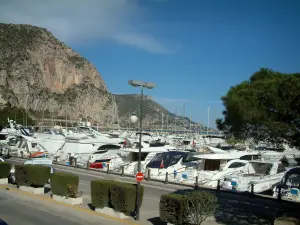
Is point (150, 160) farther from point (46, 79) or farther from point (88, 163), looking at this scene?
point (46, 79)

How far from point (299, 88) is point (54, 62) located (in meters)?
196

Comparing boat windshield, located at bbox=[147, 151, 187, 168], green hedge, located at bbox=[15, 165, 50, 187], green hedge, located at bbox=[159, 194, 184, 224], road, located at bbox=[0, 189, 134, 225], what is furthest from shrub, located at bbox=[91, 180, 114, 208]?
boat windshield, located at bbox=[147, 151, 187, 168]

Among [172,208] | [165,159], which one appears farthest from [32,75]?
[172,208]

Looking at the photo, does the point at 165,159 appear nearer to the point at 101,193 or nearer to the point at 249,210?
the point at 249,210

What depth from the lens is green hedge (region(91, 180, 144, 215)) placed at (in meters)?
11.9

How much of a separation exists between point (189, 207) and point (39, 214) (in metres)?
6.07

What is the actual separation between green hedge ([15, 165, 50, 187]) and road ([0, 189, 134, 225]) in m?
1.16

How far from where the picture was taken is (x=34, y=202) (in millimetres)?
15328

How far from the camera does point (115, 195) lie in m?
12.2

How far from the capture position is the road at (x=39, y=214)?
1194cm

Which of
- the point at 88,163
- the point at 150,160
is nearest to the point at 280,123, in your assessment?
the point at 150,160

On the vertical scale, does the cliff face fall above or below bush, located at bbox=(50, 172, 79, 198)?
above

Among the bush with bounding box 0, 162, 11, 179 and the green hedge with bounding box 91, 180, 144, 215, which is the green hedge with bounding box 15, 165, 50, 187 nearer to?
the bush with bounding box 0, 162, 11, 179

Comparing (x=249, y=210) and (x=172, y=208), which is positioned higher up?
(x=172, y=208)
